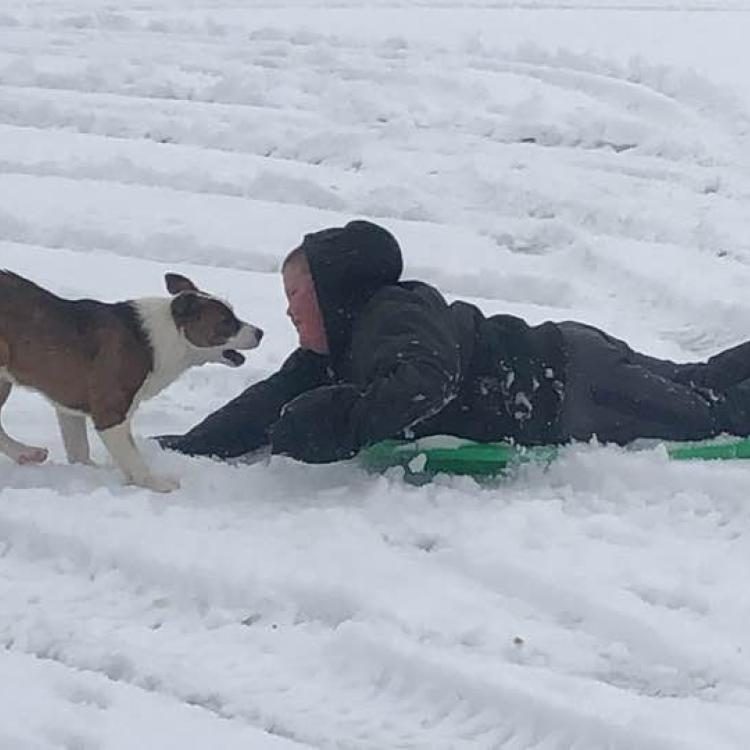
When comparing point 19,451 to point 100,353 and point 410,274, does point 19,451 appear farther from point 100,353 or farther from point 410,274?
point 410,274

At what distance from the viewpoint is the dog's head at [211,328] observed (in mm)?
5527

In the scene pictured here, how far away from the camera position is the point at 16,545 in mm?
4832

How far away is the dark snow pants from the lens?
18.3ft

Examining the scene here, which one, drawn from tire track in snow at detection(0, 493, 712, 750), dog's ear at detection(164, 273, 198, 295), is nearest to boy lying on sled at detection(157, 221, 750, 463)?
dog's ear at detection(164, 273, 198, 295)

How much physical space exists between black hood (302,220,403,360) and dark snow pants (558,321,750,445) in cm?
71

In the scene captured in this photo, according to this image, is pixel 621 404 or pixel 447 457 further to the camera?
pixel 621 404

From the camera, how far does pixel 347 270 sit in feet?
17.7

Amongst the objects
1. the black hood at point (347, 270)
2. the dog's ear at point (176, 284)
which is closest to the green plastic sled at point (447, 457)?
the black hood at point (347, 270)

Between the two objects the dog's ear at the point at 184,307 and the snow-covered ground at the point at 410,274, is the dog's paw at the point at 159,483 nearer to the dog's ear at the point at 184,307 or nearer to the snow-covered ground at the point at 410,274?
the snow-covered ground at the point at 410,274

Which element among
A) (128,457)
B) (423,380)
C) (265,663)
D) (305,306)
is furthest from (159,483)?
(265,663)

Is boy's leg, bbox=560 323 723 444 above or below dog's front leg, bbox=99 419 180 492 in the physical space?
above

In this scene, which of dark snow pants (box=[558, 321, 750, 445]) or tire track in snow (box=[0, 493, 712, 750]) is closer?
tire track in snow (box=[0, 493, 712, 750])

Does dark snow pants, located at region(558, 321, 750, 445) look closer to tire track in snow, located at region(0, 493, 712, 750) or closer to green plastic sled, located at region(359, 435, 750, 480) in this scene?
green plastic sled, located at region(359, 435, 750, 480)

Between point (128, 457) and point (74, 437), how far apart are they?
1.00 feet
